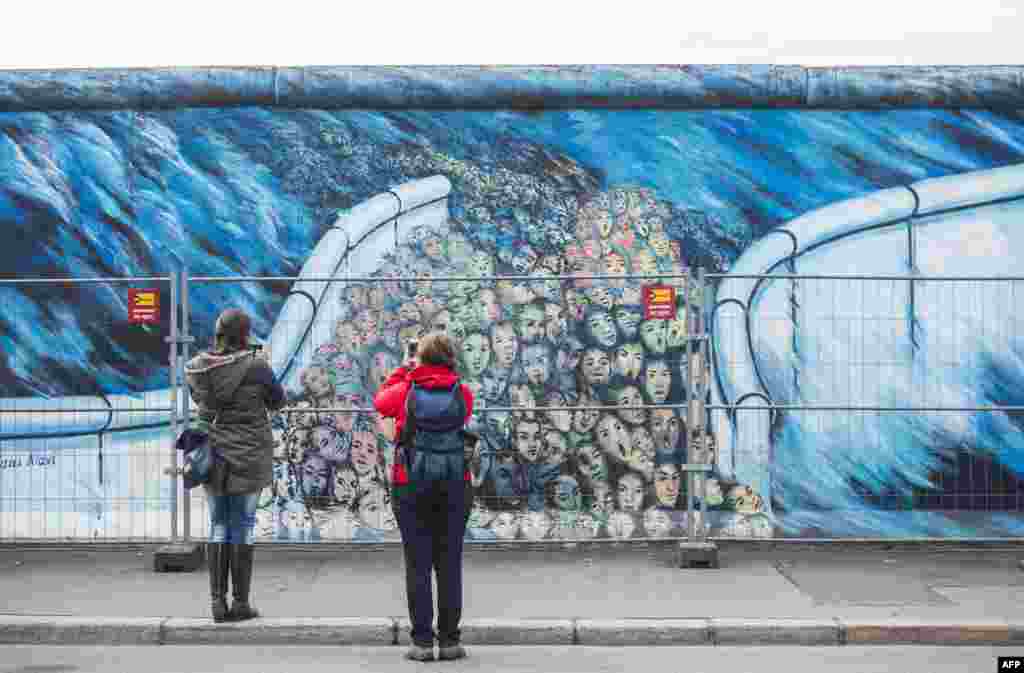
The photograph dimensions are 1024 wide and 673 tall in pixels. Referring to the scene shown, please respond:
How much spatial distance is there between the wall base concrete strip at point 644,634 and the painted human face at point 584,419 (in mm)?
2978

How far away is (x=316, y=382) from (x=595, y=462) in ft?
7.19

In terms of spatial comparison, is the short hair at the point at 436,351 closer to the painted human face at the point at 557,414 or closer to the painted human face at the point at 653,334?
the painted human face at the point at 557,414

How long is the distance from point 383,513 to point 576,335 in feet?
6.46

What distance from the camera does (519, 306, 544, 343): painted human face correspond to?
11.6m

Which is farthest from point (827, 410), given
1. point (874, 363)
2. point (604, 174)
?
point (604, 174)

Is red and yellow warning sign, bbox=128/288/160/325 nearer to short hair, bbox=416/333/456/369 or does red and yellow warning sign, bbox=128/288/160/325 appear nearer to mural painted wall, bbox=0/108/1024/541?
mural painted wall, bbox=0/108/1024/541

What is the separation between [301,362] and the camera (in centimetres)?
1165

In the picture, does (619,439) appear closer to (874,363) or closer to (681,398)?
(681,398)

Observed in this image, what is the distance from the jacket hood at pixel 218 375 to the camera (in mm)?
8953

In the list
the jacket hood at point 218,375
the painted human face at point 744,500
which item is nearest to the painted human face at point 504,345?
the painted human face at point 744,500

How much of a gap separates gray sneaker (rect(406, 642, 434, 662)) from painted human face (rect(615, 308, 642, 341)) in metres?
4.17

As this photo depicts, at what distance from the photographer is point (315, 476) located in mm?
11570

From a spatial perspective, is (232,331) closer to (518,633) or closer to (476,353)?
(518,633)

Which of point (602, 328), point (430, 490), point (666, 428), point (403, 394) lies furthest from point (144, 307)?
point (666, 428)
